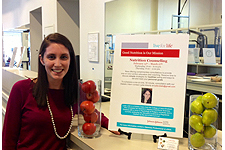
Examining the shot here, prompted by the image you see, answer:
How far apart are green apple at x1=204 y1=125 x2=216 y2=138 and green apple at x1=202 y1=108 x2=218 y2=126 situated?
1.2 inches

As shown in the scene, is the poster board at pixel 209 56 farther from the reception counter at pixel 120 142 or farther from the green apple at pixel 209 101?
the green apple at pixel 209 101

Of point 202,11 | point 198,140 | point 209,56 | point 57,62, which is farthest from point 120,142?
point 202,11

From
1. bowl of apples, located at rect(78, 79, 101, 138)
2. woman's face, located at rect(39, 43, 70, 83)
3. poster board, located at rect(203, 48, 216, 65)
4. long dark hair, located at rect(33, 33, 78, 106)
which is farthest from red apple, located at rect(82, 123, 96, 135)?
poster board, located at rect(203, 48, 216, 65)

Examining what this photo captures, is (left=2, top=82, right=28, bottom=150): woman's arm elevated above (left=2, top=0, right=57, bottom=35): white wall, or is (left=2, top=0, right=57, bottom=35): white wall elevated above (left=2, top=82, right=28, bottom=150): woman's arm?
(left=2, top=0, right=57, bottom=35): white wall

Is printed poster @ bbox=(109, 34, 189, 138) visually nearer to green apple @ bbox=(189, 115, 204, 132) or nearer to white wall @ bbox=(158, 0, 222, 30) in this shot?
green apple @ bbox=(189, 115, 204, 132)

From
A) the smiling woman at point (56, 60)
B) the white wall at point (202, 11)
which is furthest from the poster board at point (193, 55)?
the smiling woman at point (56, 60)

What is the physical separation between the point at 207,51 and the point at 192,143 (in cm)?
207

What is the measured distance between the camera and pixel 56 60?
1479mm

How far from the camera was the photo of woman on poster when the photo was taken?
1304 millimetres

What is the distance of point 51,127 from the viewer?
149 centimetres

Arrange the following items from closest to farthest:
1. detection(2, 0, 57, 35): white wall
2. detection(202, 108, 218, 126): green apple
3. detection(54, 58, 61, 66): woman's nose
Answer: detection(202, 108, 218, 126): green apple
detection(54, 58, 61, 66): woman's nose
detection(2, 0, 57, 35): white wall

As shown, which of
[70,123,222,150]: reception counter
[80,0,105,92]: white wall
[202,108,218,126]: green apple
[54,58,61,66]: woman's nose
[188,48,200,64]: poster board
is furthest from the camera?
[80,0,105,92]: white wall

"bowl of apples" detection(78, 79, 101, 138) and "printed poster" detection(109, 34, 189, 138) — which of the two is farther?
"bowl of apples" detection(78, 79, 101, 138)

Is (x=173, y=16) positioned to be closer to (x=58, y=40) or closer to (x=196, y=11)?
(x=196, y=11)
